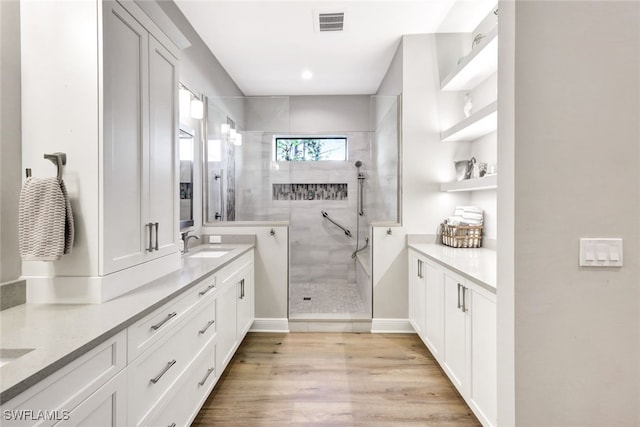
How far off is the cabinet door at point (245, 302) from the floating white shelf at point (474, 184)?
6.88 feet

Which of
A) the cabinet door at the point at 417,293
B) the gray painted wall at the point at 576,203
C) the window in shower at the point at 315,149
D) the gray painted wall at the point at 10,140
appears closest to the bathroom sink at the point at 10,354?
the gray painted wall at the point at 10,140

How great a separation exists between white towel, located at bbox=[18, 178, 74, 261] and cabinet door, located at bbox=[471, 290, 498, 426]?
77.5 inches

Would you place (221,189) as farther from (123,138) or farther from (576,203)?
(576,203)

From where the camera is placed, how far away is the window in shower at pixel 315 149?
410cm

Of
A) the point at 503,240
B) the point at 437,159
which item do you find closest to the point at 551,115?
the point at 503,240

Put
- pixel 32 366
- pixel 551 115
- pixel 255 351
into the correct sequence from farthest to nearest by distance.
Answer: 1. pixel 255 351
2. pixel 551 115
3. pixel 32 366

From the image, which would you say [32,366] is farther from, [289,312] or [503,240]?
[289,312]

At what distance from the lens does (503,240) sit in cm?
125

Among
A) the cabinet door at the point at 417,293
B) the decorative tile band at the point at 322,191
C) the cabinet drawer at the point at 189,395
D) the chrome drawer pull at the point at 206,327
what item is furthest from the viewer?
the decorative tile band at the point at 322,191

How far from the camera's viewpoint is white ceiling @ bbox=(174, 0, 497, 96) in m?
2.65

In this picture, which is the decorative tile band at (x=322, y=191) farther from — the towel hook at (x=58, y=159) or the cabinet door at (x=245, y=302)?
the towel hook at (x=58, y=159)

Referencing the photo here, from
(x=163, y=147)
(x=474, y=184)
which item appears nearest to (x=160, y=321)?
(x=163, y=147)

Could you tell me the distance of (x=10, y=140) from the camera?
1.28 metres

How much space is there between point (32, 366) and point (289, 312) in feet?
8.74
